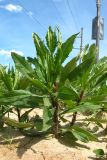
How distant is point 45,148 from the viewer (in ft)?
9.50

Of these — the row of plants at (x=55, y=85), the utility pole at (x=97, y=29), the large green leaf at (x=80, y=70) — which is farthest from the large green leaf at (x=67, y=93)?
the utility pole at (x=97, y=29)

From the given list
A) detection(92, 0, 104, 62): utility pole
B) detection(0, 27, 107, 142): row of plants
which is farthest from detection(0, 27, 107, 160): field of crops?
detection(92, 0, 104, 62): utility pole

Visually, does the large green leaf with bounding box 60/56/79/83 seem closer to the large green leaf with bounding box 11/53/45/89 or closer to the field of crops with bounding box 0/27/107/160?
the field of crops with bounding box 0/27/107/160

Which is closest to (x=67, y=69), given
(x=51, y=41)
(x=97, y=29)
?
(x=51, y=41)

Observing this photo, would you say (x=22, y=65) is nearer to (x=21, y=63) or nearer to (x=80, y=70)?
(x=21, y=63)

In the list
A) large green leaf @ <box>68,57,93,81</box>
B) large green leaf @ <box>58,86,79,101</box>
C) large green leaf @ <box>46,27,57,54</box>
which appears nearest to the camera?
large green leaf @ <box>58,86,79,101</box>

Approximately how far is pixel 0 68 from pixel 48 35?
0.49 meters

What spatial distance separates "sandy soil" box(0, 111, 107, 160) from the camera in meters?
2.82

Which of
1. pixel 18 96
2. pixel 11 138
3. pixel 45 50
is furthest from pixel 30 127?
pixel 45 50

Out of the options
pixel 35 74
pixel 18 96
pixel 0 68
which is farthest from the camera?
pixel 0 68

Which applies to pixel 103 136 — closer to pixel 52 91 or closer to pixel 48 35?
pixel 52 91

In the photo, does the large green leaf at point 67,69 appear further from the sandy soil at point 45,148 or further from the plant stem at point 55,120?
the sandy soil at point 45,148

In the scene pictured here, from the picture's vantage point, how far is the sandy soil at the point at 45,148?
282cm

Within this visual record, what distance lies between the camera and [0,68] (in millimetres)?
3264
